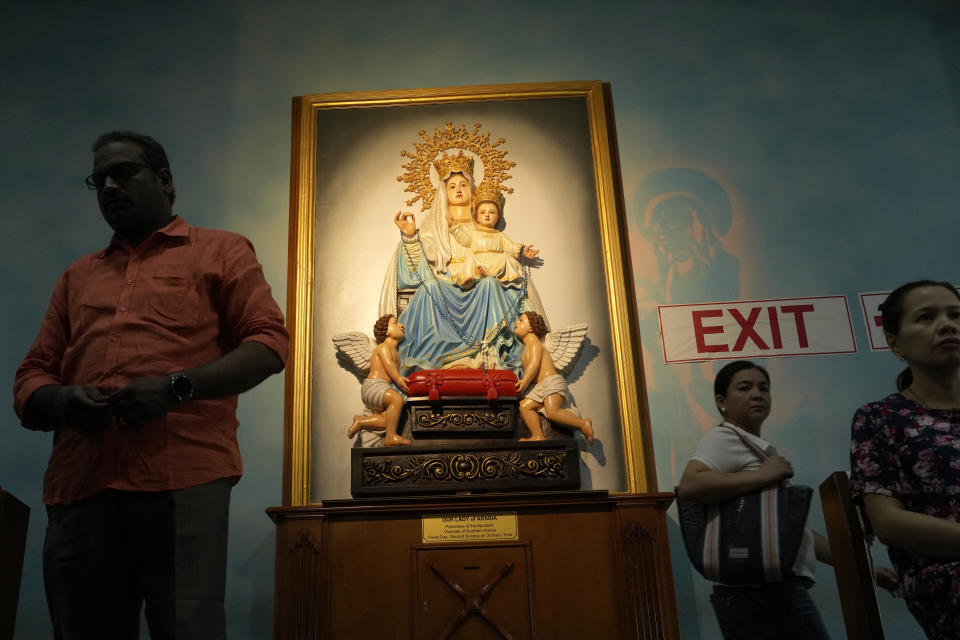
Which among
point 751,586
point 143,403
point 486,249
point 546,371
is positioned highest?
point 486,249

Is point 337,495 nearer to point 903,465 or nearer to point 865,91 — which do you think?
point 903,465

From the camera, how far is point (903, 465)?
192 centimetres

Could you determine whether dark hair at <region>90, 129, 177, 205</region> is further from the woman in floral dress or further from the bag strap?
the bag strap

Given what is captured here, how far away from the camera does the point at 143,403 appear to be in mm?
1551

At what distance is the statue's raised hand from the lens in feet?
12.4

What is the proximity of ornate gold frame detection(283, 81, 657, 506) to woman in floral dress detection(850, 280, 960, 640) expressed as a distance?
143 cm

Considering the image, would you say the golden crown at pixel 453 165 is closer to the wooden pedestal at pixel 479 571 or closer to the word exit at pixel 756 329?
the word exit at pixel 756 329

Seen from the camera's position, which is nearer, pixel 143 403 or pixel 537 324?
pixel 143 403

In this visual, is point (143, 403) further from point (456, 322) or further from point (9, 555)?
point (456, 322)

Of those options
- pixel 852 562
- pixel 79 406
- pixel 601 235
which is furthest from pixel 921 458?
A: pixel 601 235

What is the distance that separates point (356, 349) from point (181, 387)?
1995mm

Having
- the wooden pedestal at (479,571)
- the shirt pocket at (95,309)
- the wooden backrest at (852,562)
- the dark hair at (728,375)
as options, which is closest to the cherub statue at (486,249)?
the dark hair at (728,375)

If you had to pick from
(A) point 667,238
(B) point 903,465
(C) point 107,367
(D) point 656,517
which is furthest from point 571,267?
(C) point 107,367

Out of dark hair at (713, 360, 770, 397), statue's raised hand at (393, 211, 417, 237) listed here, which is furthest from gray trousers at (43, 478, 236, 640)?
statue's raised hand at (393, 211, 417, 237)
